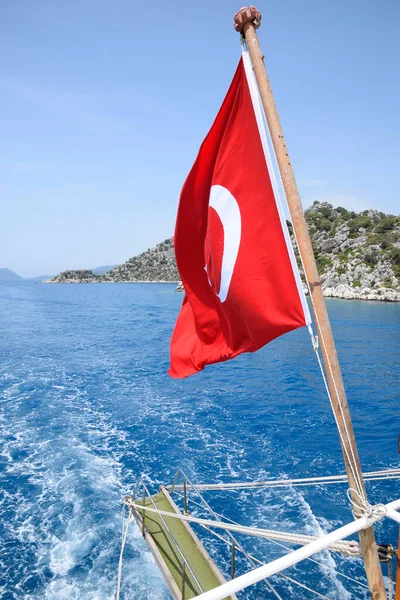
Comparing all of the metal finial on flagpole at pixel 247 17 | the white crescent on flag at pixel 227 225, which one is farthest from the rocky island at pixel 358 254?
the metal finial on flagpole at pixel 247 17

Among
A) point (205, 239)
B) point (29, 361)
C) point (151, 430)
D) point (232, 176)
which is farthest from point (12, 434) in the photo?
point (232, 176)

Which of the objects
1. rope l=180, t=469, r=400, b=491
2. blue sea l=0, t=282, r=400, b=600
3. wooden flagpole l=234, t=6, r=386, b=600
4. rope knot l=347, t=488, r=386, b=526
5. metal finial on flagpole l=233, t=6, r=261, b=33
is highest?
metal finial on flagpole l=233, t=6, r=261, b=33

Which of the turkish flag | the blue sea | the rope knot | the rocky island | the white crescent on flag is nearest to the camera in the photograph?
the rope knot

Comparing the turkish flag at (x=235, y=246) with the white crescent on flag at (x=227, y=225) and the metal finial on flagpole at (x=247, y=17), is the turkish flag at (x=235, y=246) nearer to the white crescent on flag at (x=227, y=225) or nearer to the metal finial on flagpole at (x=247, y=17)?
the white crescent on flag at (x=227, y=225)

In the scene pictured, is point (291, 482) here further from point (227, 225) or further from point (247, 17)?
point (247, 17)

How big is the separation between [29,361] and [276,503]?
2808 centimetres

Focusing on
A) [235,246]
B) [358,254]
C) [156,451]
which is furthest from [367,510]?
[358,254]

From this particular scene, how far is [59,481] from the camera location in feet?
50.2

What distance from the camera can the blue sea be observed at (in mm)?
10883

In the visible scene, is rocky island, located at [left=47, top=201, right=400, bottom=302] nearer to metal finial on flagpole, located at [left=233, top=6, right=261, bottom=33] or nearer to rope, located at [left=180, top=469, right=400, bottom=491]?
rope, located at [left=180, top=469, right=400, bottom=491]

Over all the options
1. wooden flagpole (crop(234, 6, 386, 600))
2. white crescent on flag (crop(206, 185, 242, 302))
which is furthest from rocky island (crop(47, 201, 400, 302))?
wooden flagpole (crop(234, 6, 386, 600))

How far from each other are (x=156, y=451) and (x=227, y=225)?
1543 cm

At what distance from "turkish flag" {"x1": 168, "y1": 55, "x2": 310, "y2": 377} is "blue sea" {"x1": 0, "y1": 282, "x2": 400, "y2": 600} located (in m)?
6.20

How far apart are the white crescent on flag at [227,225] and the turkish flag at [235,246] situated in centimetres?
1
